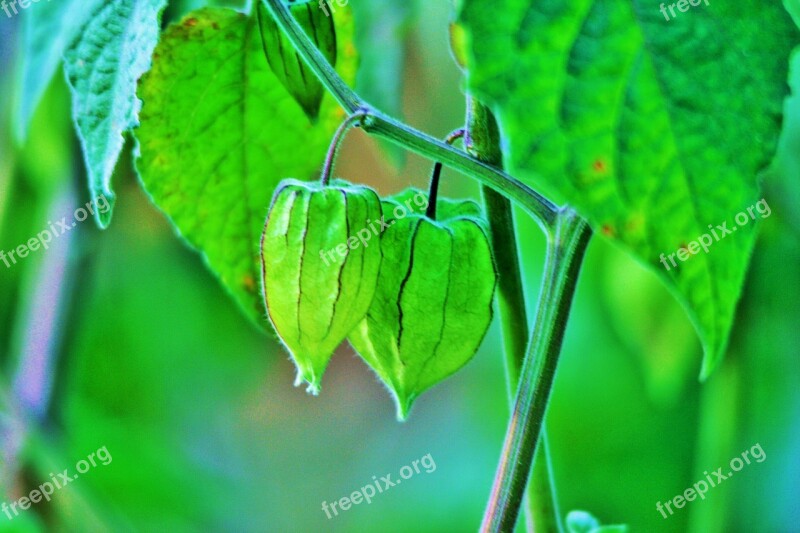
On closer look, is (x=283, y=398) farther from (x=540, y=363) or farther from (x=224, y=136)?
(x=540, y=363)

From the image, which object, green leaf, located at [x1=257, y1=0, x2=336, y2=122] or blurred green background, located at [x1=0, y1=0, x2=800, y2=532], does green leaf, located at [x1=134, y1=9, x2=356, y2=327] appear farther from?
blurred green background, located at [x1=0, y1=0, x2=800, y2=532]

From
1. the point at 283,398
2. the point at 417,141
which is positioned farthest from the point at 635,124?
the point at 283,398

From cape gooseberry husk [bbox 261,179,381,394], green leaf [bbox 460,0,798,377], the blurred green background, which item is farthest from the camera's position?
the blurred green background

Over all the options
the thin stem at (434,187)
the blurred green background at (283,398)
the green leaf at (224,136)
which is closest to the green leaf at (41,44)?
the green leaf at (224,136)

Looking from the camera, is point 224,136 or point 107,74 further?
point 224,136

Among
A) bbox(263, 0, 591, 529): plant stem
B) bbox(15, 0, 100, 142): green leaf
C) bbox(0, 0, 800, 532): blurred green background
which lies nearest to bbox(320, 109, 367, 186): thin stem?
bbox(263, 0, 591, 529): plant stem

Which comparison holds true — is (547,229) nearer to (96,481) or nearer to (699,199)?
(699,199)
